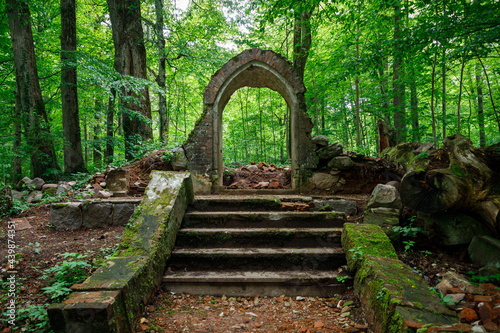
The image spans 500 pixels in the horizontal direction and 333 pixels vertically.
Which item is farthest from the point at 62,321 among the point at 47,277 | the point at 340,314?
the point at 340,314

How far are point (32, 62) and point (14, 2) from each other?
129cm

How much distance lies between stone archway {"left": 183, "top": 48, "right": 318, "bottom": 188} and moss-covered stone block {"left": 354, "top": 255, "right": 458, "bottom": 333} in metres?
3.21

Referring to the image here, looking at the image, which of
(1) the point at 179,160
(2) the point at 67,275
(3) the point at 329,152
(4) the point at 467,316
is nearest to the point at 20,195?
(1) the point at 179,160

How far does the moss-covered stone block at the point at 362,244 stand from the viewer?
252 centimetres

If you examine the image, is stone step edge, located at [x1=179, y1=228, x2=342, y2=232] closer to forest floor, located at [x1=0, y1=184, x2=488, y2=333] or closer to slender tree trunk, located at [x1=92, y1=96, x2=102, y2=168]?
forest floor, located at [x1=0, y1=184, x2=488, y2=333]

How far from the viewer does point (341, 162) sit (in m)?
5.21

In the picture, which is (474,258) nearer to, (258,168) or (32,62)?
(258,168)

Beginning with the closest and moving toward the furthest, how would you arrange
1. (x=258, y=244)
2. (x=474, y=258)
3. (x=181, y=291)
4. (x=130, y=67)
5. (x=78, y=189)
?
(x=181, y=291) → (x=474, y=258) → (x=258, y=244) → (x=78, y=189) → (x=130, y=67)

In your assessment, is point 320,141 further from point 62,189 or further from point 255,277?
point 62,189

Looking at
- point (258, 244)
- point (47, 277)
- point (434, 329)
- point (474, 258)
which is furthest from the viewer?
point (258, 244)

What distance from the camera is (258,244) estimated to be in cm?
316

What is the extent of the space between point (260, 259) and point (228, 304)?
622mm

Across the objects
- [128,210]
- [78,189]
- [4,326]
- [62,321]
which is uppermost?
[78,189]

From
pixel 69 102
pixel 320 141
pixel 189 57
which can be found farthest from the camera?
pixel 189 57
